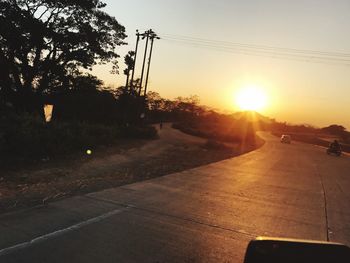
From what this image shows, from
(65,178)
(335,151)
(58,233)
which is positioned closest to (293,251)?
(58,233)

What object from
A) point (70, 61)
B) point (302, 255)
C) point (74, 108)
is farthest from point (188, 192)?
point (74, 108)

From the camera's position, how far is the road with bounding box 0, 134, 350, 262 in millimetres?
6301

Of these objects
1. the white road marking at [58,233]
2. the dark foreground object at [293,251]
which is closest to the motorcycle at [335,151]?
the white road marking at [58,233]

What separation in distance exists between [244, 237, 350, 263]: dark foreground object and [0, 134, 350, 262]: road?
13.4 ft

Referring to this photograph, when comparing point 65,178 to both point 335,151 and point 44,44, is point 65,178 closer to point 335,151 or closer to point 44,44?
point 44,44

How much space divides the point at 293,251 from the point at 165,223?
608 cm

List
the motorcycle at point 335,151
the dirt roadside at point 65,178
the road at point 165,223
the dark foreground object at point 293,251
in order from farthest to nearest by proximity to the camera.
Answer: the motorcycle at point 335,151 → the dirt roadside at point 65,178 → the road at point 165,223 → the dark foreground object at point 293,251

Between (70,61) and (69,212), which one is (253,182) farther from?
(70,61)

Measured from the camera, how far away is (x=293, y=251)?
2230 millimetres

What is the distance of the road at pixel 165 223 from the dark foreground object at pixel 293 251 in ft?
Answer: 13.4

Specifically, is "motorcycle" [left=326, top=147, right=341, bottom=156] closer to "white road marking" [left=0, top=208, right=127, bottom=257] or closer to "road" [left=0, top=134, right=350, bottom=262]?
"road" [left=0, top=134, right=350, bottom=262]

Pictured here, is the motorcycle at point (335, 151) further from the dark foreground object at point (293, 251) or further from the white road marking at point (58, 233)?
the dark foreground object at point (293, 251)

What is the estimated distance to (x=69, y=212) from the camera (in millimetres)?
8336

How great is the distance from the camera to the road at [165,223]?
630 centimetres
